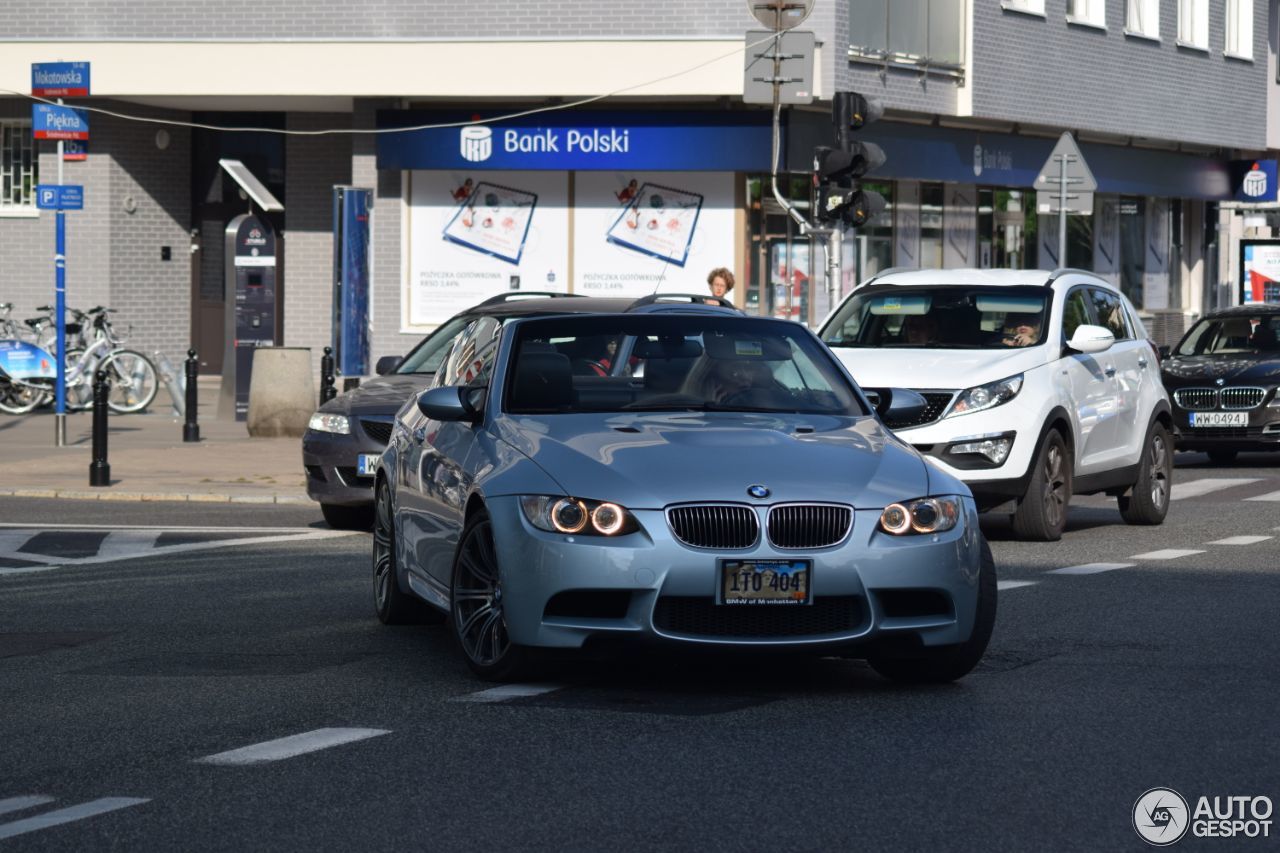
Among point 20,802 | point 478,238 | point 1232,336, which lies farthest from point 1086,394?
point 478,238

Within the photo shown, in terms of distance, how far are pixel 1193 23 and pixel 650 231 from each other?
13.9 m

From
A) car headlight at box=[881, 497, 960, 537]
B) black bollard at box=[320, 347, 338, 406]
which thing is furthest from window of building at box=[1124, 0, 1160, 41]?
car headlight at box=[881, 497, 960, 537]

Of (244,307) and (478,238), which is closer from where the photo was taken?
(244,307)

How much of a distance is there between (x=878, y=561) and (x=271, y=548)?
Result: 6.81 meters

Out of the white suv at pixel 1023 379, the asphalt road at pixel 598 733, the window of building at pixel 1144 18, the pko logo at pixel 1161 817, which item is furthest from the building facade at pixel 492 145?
the pko logo at pixel 1161 817

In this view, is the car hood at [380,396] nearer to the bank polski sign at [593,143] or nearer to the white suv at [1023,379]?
the white suv at [1023,379]

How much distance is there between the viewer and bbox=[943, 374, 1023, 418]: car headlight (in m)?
14.1

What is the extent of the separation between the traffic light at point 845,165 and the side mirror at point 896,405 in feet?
37.3

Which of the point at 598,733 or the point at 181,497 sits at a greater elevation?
the point at 181,497

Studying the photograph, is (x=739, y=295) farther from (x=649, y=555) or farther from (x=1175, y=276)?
(x=649, y=555)

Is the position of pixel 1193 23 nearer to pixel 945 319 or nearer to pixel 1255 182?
pixel 1255 182

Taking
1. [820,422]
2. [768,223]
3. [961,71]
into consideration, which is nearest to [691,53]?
[768,223]

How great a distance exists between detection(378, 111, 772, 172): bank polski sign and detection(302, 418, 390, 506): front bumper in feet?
48.9

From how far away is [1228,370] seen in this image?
21906 mm
